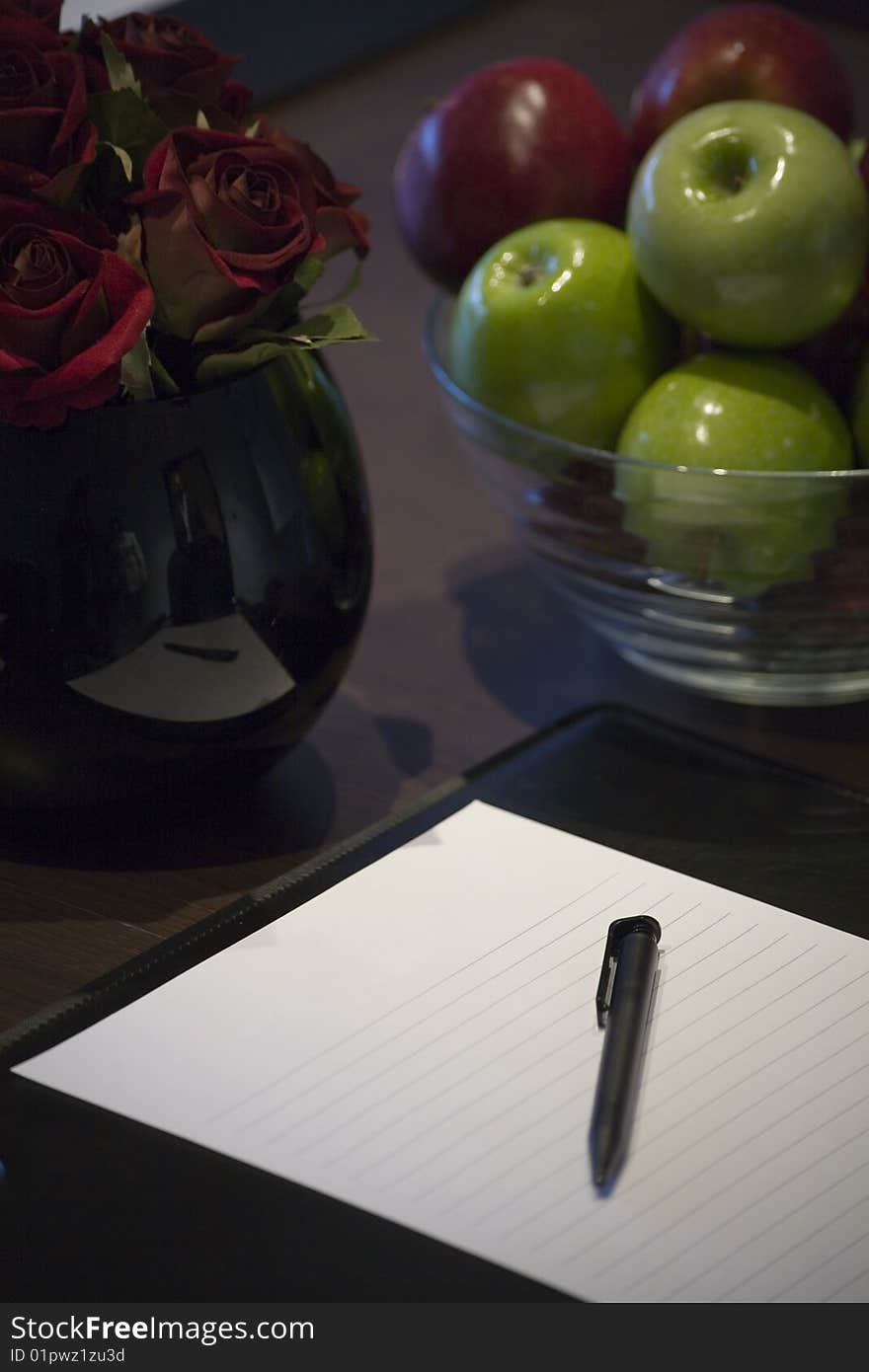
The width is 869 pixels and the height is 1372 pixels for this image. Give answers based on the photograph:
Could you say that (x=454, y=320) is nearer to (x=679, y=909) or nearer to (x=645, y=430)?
(x=645, y=430)

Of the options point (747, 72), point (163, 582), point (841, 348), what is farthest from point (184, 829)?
point (747, 72)

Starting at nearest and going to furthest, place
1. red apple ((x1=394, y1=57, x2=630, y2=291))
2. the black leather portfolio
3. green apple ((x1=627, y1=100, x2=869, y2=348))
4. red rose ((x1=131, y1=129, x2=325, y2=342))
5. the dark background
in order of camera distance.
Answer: the black leather portfolio → red rose ((x1=131, y1=129, x2=325, y2=342)) → green apple ((x1=627, y1=100, x2=869, y2=348)) → red apple ((x1=394, y1=57, x2=630, y2=291)) → the dark background

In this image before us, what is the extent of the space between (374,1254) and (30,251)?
31 centimetres

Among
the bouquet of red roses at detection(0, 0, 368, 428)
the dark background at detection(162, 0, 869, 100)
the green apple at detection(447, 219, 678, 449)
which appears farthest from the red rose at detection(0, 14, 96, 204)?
the dark background at detection(162, 0, 869, 100)

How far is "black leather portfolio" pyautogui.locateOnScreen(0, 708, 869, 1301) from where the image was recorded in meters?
0.42

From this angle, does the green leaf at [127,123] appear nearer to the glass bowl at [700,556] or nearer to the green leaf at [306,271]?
the green leaf at [306,271]

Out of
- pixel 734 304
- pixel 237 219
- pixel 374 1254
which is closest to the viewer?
pixel 374 1254

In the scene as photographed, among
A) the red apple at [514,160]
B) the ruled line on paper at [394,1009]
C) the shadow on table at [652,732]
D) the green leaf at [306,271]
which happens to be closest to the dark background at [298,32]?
the red apple at [514,160]

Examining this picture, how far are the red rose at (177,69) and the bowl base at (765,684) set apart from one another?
0.28 m

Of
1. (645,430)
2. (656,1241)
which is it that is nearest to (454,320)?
(645,430)

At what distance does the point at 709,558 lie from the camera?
2.09ft

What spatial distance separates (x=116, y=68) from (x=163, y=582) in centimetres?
18

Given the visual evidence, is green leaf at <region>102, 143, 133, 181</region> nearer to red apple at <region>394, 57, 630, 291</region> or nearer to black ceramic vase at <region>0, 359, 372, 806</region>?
black ceramic vase at <region>0, 359, 372, 806</region>

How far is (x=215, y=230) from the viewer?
0.53 meters
